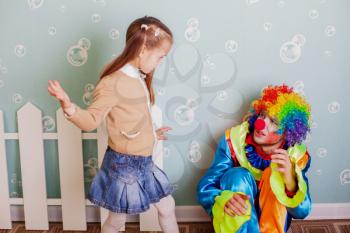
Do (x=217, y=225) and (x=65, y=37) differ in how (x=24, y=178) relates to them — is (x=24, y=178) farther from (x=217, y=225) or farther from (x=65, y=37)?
(x=217, y=225)

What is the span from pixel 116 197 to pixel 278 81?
813mm

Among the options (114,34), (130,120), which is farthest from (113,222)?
(114,34)

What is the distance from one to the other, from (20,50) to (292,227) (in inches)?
52.1

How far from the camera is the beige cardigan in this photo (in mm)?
1534

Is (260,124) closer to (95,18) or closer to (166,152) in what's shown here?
(166,152)

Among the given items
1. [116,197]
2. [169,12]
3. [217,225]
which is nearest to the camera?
[116,197]

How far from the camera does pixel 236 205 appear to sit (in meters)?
1.72

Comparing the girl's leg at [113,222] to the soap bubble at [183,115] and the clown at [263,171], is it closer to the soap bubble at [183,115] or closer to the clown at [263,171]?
the clown at [263,171]

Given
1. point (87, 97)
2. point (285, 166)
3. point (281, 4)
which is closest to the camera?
point (285, 166)

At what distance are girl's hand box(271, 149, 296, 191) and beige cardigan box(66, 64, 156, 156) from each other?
423 millimetres

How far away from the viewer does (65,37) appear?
1.96m

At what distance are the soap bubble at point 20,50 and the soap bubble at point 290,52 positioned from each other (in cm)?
102

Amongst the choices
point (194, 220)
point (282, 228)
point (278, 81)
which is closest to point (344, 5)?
point (278, 81)

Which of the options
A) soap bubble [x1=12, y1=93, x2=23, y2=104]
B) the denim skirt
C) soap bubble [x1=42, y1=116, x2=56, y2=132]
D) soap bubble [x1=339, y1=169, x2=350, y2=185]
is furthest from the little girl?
soap bubble [x1=339, y1=169, x2=350, y2=185]
